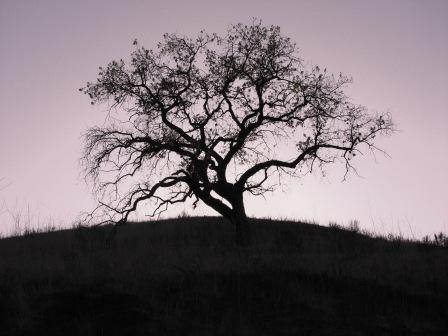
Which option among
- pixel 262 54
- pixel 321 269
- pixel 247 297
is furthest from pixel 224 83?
pixel 247 297

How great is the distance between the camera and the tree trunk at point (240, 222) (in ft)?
89.6

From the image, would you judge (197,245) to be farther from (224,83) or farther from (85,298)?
(85,298)

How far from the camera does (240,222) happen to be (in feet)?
91.4

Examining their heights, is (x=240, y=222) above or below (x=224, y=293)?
above

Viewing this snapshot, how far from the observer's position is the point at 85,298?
15172 mm

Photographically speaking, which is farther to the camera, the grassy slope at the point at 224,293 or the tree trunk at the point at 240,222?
the tree trunk at the point at 240,222

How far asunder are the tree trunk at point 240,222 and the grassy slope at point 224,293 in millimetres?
3607

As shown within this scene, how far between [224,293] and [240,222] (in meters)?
12.2

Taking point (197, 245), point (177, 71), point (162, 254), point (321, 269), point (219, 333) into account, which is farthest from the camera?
point (177, 71)

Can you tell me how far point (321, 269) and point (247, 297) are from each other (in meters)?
3.86

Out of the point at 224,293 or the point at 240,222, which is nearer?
the point at 224,293

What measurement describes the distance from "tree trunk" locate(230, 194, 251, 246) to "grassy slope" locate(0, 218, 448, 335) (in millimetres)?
3607

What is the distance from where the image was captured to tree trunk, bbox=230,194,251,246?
1075 inches

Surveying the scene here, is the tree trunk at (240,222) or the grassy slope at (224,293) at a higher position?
A: the tree trunk at (240,222)
